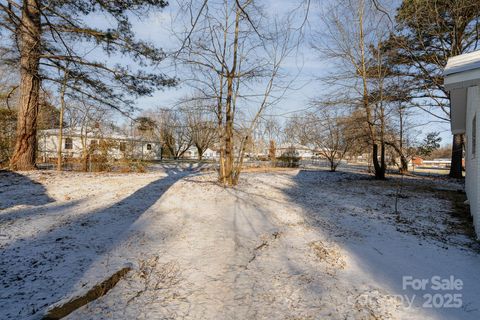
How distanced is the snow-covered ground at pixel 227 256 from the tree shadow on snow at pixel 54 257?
15mm

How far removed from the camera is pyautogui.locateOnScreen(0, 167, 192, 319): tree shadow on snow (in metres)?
2.62

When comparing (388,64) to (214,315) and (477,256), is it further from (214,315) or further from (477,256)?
(214,315)

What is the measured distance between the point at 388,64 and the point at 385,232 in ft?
41.0

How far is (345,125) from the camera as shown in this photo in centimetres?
1484

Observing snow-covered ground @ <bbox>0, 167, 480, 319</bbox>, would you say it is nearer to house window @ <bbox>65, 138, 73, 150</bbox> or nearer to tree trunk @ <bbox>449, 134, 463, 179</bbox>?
tree trunk @ <bbox>449, 134, 463, 179</bbox>

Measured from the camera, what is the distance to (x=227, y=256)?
156 inches

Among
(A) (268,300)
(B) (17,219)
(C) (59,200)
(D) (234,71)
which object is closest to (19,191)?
(C) (59,200)

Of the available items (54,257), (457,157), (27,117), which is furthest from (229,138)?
(457,157)

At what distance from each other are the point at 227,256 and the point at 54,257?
2292 mm

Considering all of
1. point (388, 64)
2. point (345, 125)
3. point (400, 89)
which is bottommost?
point (345, 125)

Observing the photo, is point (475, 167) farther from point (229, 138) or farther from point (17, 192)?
point (17, 192)

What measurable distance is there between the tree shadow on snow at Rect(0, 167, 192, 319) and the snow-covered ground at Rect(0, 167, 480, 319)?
15 millimetres

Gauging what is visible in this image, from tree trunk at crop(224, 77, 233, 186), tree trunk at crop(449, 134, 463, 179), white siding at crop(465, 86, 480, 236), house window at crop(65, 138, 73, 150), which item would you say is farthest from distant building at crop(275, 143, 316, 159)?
house window at crop(65, 138, 73, 150)

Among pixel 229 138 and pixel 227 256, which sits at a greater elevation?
pixel 229 138
